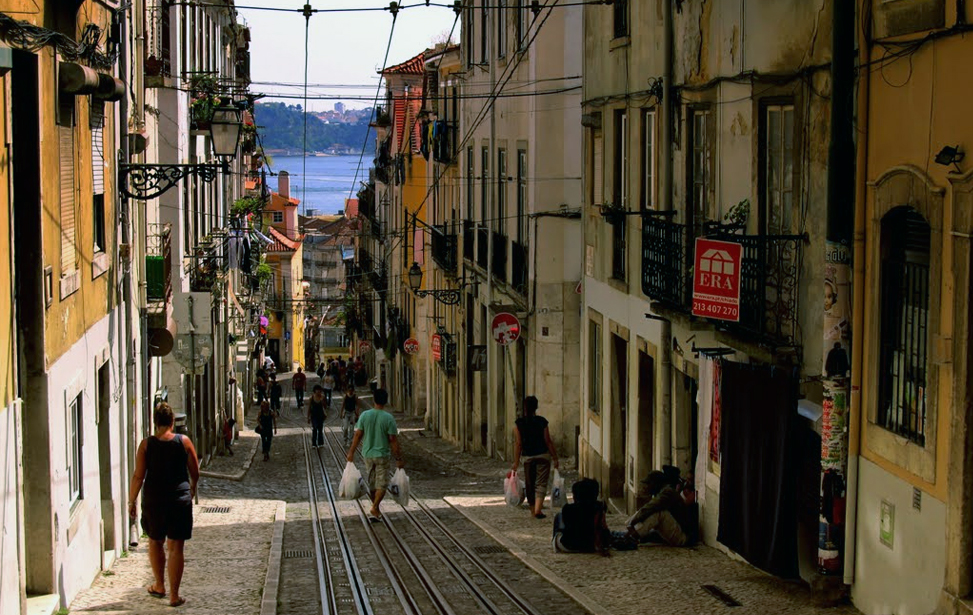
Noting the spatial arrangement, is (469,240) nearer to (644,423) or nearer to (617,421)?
(617,421)

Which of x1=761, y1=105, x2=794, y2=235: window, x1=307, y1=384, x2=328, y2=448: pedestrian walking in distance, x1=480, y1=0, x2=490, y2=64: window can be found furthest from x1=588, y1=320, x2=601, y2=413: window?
x1=307, y1=384, x2=328, y2=448: pedestrian walking in distance

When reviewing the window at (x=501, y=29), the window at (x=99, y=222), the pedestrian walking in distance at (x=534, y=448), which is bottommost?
the pedestrian walking in distance at (x=534, y=448)

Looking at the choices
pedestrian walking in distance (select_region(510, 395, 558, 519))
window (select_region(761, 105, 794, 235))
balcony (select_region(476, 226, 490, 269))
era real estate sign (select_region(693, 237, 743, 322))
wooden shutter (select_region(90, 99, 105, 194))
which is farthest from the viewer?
balcony (select_region(476, 226, 490, 269))

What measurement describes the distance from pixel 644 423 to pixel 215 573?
633 cm

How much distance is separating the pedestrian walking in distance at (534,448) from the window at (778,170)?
4.50 meters

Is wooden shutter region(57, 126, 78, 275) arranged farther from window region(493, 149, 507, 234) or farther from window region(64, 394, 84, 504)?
window region(493, 149, 507, 234)

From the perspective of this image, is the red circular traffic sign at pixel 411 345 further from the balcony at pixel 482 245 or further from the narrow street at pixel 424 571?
the narrow street at pixel 424 571

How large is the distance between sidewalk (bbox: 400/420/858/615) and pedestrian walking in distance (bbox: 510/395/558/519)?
49 centimetres

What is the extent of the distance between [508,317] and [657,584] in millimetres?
11773

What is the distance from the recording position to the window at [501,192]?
1088 inches

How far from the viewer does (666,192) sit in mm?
15539

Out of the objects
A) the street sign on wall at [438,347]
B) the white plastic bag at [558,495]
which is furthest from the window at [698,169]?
the street sign on wall at [438,347]

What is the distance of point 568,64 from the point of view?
23.8m

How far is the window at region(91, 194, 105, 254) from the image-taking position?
1310cm
